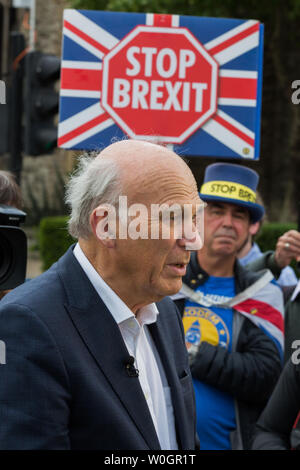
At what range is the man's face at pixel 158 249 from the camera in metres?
2.09

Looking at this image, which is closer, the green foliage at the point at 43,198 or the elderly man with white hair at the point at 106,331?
the elderly man with white hair at the point at 106,331

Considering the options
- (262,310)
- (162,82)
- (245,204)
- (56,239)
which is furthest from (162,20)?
(56,239)

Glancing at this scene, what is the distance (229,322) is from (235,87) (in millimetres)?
1098

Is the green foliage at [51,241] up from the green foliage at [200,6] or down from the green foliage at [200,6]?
down

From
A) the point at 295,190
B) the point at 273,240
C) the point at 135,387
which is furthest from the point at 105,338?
the point at 295,190

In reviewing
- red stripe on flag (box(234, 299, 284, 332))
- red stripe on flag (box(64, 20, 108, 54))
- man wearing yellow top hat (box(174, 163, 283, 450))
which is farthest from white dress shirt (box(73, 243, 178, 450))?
red stripe on flag (box(64, 20, 108, 54))

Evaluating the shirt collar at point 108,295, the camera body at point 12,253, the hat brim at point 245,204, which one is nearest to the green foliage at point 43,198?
the hat brim at point 245,204

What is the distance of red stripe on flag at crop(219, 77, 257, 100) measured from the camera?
→ 356 cm

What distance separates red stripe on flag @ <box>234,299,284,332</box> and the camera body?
147 centimetres

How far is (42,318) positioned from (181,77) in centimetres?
192

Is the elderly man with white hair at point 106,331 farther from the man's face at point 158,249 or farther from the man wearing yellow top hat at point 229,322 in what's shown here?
the man wearing yellow top hat at point 229,322

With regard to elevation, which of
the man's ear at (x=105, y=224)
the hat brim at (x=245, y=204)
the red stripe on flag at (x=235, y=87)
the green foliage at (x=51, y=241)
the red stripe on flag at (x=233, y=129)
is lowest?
the green foliage at (x=51, y=241)
